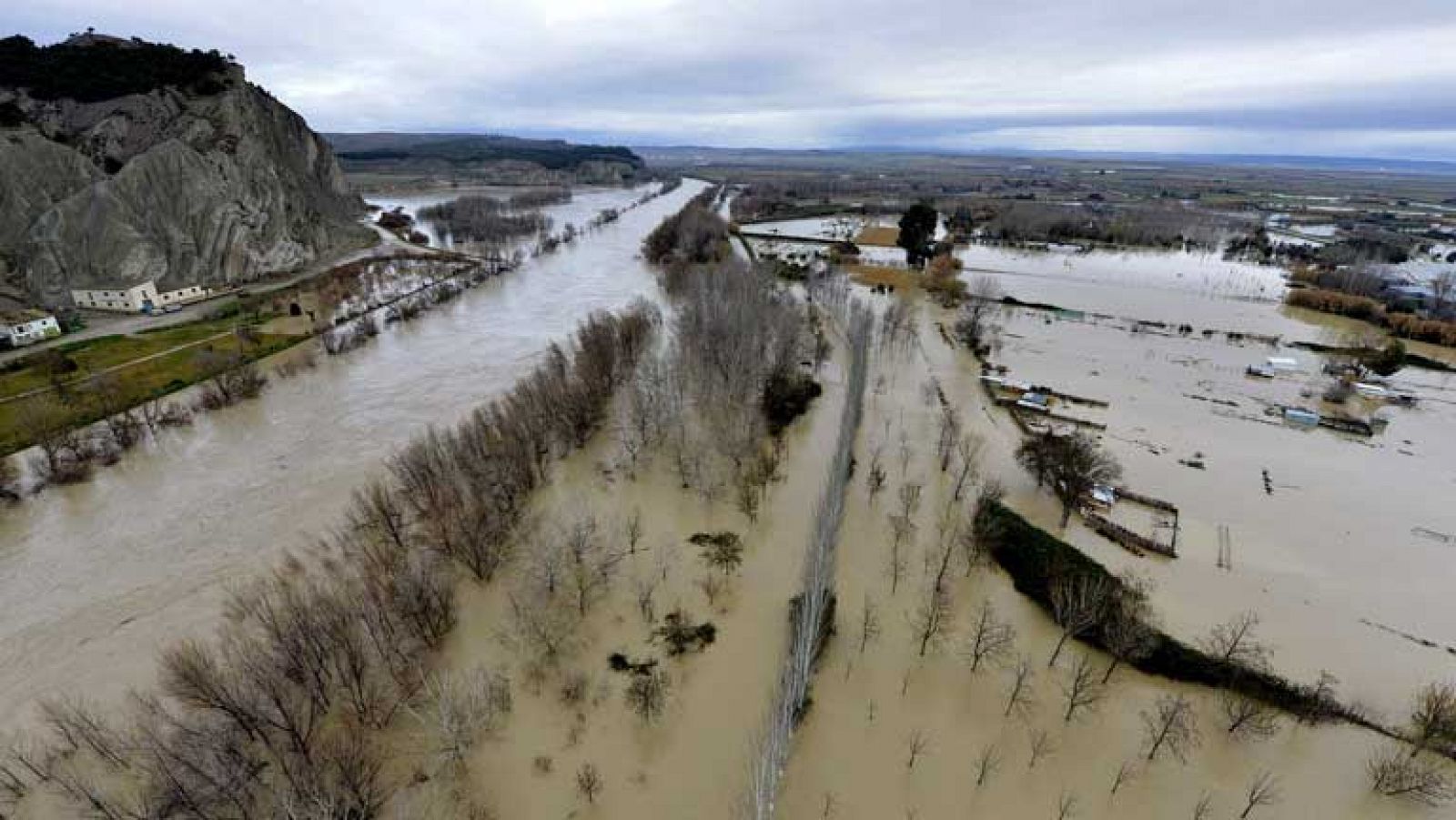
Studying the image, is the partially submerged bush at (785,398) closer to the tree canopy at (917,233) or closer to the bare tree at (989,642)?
the bare tree at (989,642)

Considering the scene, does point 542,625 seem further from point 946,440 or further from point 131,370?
point 131,370

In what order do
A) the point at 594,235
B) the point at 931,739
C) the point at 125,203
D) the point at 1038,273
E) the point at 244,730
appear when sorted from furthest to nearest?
the point at 594,235, the point at 1038,273, the point at 125,203, the point at 931,739, the point at 244,730

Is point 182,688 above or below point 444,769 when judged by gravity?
above

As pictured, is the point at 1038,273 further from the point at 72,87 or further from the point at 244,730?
the point at 72,87

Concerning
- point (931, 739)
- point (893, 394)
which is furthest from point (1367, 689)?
point (893, 394)

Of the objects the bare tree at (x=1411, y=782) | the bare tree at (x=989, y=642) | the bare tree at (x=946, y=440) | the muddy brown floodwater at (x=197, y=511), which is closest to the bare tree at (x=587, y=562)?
the muddy brown floodwater at (x=197, y=511)
